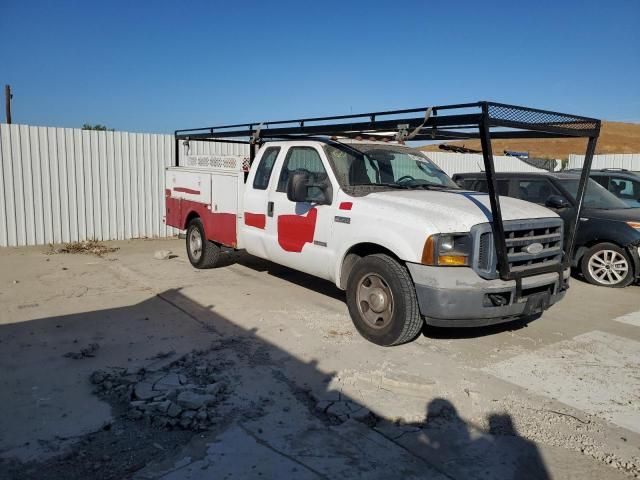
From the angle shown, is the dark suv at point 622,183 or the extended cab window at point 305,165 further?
the dark suv at point 622,183

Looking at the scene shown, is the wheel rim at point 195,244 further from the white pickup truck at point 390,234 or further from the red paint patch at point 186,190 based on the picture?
the white pickup truck at point 390,234

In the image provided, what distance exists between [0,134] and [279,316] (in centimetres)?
757

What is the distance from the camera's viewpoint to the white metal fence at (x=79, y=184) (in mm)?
10289

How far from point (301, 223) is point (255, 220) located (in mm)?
1045

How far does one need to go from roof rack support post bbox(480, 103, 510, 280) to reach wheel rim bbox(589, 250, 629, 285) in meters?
4.30

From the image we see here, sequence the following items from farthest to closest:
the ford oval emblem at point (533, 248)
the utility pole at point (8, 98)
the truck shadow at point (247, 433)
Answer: the utility pole at point (8, 98) → the ford oval emblem at point (533, 248) → the truck shadow at point (247, 433)

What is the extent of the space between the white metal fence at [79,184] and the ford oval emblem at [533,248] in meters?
9.24

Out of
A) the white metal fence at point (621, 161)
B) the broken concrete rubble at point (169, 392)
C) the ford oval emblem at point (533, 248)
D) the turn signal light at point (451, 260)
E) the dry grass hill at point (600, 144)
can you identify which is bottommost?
the broken concrete rubble at point (169, 392)

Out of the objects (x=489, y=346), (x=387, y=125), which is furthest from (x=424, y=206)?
(x=489, y=346)

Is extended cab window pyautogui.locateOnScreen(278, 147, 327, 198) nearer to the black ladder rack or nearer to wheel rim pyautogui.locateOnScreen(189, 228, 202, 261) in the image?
the black ladder rack

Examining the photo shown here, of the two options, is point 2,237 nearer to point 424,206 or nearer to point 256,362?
point 256,362

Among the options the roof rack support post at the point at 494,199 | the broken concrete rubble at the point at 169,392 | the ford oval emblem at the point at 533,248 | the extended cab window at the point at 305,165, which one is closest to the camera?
the broken concrete rubble at the point at 169,392

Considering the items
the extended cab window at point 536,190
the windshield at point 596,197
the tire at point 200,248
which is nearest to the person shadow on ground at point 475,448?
the tire at point 200,248

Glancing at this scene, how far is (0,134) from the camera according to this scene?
10016 mm
